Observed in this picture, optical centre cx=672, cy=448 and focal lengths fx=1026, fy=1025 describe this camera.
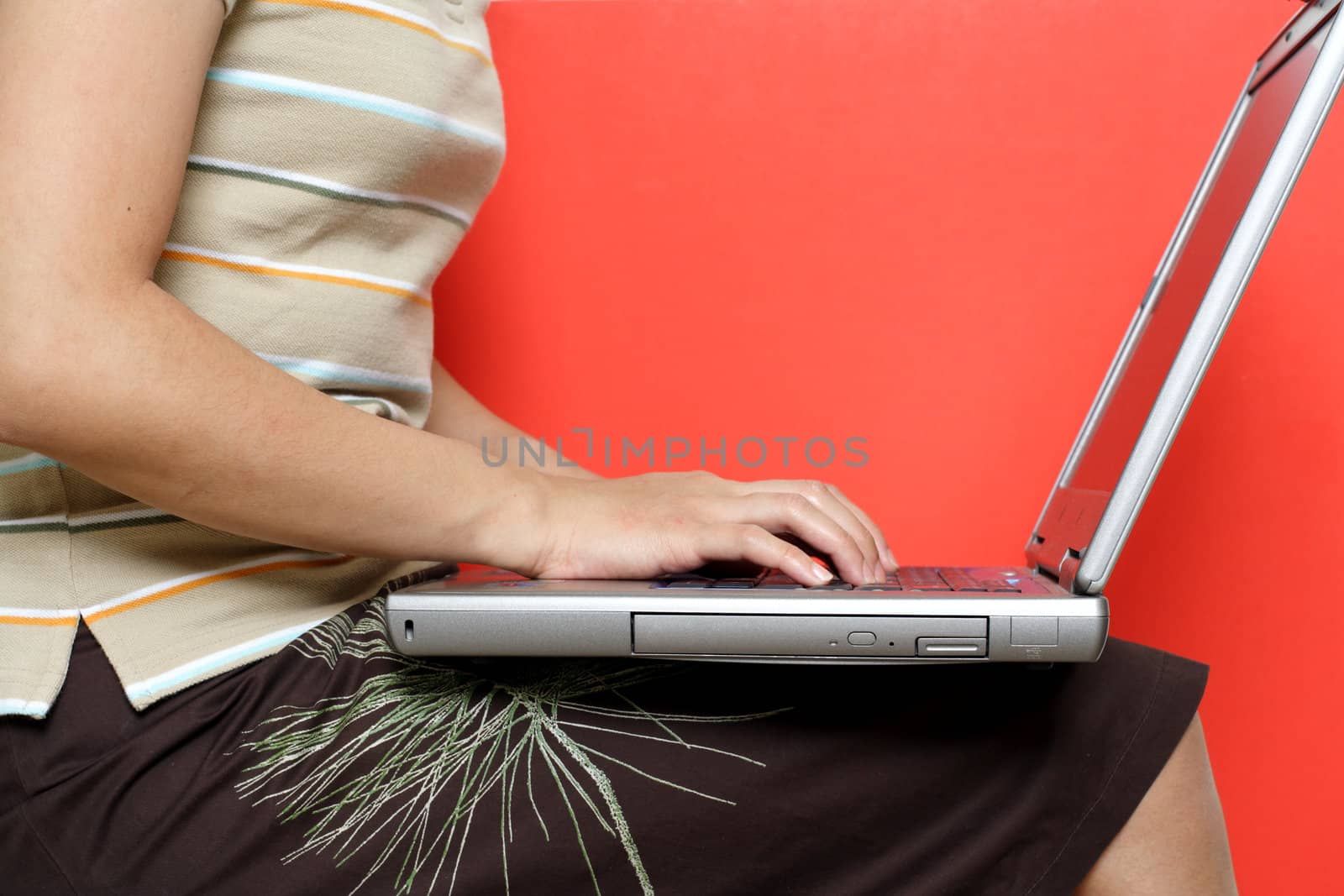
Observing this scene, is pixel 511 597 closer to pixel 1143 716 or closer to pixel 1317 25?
pixel 1143 716

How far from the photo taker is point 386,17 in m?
0.62

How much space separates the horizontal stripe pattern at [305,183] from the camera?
0.57 meters

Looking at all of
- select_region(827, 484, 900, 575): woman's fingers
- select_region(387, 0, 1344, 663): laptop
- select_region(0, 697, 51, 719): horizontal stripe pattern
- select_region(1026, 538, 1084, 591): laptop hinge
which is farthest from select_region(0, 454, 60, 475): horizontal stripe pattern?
A: select_region(1026, 538, 1084, 591): laptop hinge

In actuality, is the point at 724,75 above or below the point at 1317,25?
below

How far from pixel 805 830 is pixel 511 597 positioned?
0.20 meters

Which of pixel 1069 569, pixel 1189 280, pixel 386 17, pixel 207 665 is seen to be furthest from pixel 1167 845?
pixel 386 17

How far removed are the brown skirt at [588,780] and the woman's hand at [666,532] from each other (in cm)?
6

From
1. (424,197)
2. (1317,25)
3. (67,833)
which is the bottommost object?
(67,833)

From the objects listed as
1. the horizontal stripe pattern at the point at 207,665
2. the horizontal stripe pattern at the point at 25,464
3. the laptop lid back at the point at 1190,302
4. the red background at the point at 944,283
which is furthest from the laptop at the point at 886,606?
the red background at the point at 944,283

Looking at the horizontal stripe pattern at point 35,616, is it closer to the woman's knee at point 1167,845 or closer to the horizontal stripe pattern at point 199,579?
the horizontal stripe pattern at point 199,579

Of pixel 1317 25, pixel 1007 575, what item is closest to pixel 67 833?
pixel 1007 575

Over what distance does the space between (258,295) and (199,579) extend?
0.17m

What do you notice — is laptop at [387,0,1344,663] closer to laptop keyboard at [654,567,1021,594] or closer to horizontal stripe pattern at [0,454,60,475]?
laptop keyboard at [654,567,1021,594]

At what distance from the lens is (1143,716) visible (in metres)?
0.57
